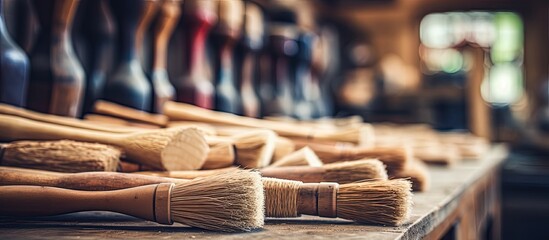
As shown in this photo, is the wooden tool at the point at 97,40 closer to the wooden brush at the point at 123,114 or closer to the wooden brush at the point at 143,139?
the wooden brush at the point at 123,114

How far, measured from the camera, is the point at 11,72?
1.05 metres

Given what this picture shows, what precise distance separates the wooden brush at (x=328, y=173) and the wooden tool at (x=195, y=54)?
29.7 inches

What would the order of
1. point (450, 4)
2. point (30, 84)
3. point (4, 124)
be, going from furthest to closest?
1. point (450, 4)
2. point (30, 84)
3. point (4, 124)

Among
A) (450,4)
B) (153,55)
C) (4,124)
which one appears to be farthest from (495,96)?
(4,124)

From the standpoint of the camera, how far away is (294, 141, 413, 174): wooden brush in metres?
1.13

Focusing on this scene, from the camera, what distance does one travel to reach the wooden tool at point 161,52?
1.54 meters

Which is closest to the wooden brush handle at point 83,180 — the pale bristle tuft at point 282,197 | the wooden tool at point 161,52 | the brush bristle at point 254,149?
the pale bristle tuft at point 282,197

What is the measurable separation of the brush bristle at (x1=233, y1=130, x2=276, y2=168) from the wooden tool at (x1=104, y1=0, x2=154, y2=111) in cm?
44

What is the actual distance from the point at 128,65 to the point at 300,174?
2.04 ft

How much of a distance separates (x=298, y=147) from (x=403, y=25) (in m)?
8.69

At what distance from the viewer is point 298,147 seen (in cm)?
123

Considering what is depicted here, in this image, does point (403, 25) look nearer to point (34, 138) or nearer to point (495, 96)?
point (495, 96)

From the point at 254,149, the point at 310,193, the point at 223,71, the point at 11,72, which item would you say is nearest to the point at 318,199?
the point at 310,193

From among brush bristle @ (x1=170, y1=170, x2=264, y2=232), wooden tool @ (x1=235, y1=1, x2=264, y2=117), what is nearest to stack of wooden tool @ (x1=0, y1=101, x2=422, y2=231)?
brush bristle @ (x1=170, y1=170, x2=264, y2=232)
